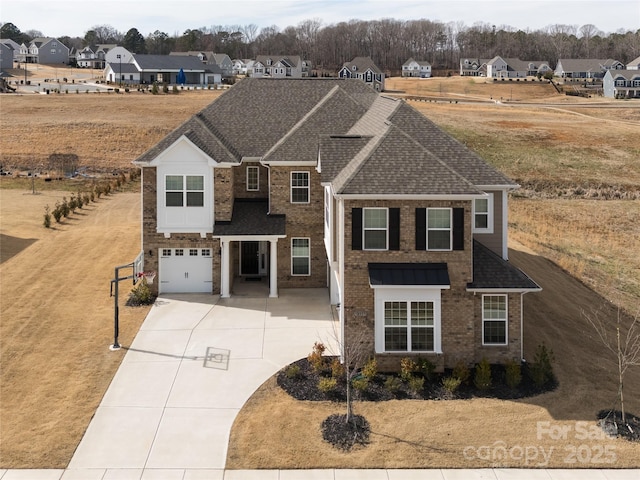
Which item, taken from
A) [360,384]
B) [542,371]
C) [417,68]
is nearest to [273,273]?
[360,384]

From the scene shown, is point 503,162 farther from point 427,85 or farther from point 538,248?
point 427,85

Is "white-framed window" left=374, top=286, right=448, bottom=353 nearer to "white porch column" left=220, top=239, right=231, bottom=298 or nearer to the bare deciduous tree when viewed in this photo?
the bare deciduous tree

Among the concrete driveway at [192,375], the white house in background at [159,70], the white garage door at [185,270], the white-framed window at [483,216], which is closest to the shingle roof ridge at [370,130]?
the white-framed window at [483,216]

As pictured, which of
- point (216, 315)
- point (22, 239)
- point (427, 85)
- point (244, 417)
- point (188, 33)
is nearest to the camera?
point (244, 417)

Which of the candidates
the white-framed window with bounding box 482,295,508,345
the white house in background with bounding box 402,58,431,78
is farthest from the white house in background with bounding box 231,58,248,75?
the white-framed window with bounding box 482,295,508,345

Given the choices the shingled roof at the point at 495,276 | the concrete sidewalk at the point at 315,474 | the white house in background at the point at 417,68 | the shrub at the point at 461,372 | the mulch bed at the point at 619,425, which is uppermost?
the white house in background at the point at 417,68

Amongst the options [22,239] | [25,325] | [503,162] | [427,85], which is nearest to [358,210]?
[25,325]

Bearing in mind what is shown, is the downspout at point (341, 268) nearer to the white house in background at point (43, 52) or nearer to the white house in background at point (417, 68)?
the white house in background at point (417, 68)
